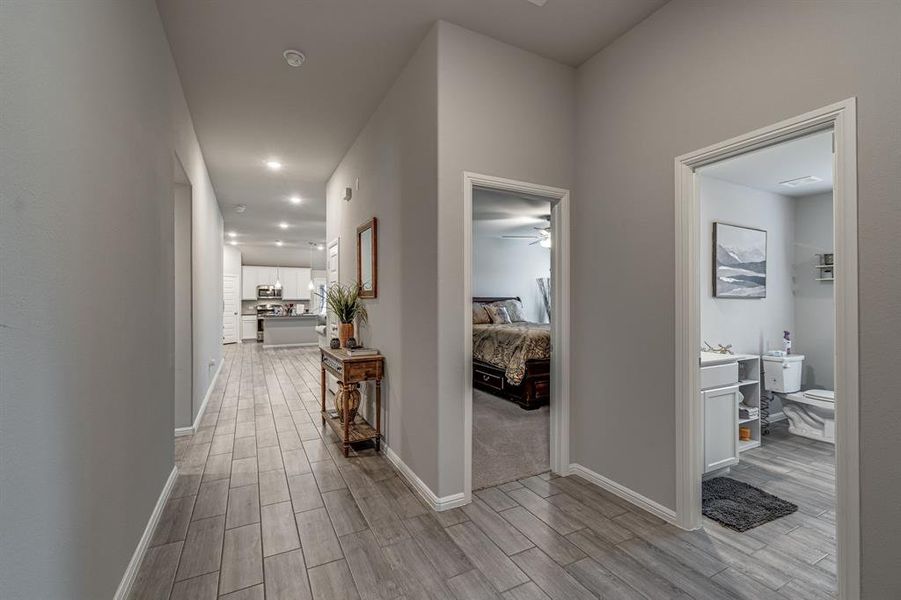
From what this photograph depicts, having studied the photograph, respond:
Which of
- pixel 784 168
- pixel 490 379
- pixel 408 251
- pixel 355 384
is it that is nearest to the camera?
pixel 408 251

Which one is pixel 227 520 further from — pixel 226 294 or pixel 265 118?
pixel 226 294

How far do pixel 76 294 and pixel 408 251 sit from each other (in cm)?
185

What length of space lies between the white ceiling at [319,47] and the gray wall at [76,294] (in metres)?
0.53

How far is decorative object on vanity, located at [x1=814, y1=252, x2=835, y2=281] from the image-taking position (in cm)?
424

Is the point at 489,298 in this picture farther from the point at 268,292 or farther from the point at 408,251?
the point at 268,292

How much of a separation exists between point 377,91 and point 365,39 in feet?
2.23

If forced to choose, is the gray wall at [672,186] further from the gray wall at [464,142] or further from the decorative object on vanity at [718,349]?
the decorative object on vanity at [718,349]

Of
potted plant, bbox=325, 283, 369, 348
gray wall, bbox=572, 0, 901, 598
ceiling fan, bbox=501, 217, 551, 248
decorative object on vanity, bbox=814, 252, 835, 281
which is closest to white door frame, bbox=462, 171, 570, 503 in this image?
Answer: gray wall, bbox=572, 0, 901, 598

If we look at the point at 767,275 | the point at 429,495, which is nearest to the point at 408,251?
the point at 429,495

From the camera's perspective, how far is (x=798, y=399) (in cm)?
381

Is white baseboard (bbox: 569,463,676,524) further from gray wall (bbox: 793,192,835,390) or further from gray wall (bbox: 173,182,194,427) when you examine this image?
gray wall (bbox: 173,182,194,427)

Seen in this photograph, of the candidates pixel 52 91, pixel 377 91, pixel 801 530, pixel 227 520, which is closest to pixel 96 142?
pixel 52 91

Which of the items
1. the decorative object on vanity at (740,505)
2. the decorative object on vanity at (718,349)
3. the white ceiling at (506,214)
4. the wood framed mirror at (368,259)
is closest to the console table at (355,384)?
the wood framed mirror at (368,259)

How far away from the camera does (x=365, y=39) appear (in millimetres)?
2668
